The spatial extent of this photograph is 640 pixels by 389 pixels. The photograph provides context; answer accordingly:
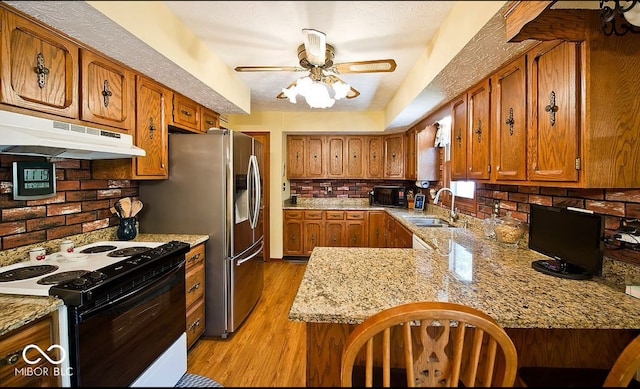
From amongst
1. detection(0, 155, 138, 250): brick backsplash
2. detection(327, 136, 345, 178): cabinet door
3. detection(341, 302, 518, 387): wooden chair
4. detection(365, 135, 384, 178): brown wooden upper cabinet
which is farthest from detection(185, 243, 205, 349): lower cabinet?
detection(365, 135, 384, 178): brown wooden upper cabinet

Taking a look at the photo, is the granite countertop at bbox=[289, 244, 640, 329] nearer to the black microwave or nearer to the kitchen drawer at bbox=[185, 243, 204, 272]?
the kitchen drawer at bbox=[185, 243, 204, 272]

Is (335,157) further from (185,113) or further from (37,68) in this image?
(37,68)

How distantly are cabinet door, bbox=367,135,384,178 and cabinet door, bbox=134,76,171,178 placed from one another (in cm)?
310

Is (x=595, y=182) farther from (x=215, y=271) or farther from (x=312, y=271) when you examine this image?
(x=215, y=271)

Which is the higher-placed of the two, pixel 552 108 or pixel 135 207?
pixel 552 108

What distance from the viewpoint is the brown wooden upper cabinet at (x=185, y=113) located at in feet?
7.09

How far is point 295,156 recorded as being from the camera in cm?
457

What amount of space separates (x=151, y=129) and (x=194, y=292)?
118 centimetres

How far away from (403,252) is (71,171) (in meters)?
2.09

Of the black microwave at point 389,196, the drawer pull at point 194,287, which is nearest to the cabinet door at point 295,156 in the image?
the black microwave at point 389,196

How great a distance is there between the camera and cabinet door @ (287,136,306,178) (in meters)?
4.55

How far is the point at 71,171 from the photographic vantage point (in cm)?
174

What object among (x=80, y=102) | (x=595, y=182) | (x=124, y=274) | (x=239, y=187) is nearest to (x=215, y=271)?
(x=239, y=187)

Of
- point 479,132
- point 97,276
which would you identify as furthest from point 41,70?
point 479,132
